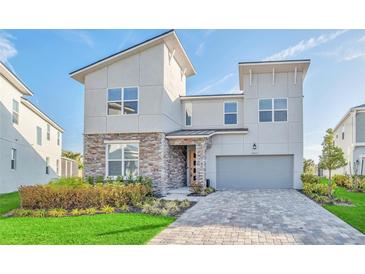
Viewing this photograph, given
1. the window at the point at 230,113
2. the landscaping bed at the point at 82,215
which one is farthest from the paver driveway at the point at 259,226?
the window at the point at 230,113

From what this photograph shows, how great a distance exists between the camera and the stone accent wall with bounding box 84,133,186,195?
44.3 ft

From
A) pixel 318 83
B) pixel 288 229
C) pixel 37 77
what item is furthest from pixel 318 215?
pixel 37 77

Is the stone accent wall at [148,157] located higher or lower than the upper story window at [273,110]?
lower

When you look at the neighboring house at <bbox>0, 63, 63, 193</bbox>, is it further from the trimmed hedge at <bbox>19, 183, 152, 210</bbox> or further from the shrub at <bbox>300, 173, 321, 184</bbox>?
the shrub at <bbox>300, 173, 321, 184</bbox>

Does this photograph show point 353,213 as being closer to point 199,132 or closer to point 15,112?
point 199,132

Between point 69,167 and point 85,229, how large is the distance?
22920 mm

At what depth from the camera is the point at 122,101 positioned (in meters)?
14.0

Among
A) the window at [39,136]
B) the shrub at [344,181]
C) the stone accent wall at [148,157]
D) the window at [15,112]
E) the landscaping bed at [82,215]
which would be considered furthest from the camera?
the window at [39,136]

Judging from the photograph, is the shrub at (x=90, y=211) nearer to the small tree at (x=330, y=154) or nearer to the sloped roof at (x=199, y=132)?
the sloped roof at (x=199, y=132)

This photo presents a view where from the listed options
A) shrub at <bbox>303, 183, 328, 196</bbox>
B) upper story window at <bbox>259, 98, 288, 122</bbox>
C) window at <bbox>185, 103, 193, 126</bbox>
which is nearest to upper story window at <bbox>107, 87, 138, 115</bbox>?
window at <bbox>185, 103, 193, 126</bbox>

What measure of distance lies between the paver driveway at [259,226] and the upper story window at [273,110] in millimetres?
6602

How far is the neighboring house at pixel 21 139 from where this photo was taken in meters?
16.1

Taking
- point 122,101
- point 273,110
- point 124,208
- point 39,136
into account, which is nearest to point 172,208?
point 124,208
